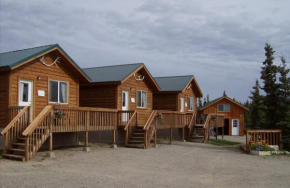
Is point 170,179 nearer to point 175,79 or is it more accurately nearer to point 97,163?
point 97,163

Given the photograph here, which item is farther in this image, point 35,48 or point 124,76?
point 124,76

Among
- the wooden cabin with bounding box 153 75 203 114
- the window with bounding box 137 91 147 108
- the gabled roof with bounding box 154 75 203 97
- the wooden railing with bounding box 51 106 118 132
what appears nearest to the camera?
the wooden railing with bounding box 51 106 118 132

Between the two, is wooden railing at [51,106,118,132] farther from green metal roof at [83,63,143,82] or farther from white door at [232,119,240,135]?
white door at [232,119,240,135]

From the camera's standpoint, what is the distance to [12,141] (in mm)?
13039

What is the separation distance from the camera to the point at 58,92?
665 inches

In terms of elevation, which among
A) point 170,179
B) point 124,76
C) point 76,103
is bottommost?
point 170,179

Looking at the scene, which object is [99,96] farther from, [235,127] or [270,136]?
[235,127]

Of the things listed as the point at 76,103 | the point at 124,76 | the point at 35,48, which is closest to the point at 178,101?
the point at 124,76

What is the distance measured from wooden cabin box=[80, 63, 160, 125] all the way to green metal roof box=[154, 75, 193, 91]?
4.14 m

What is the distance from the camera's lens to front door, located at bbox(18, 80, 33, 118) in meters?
14.9

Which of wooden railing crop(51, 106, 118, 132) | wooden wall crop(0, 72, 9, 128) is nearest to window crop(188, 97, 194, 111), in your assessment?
wooden railing crop(51, 106, 118, 132)

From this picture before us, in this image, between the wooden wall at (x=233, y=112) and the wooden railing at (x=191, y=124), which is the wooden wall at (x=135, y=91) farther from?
the wooden wall at (x=233, y=112)

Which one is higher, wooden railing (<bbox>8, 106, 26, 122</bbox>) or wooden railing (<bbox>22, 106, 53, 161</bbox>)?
wooden railing (<bbox>8, 106, 26, 122</bbox>)

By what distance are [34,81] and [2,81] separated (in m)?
1.46
